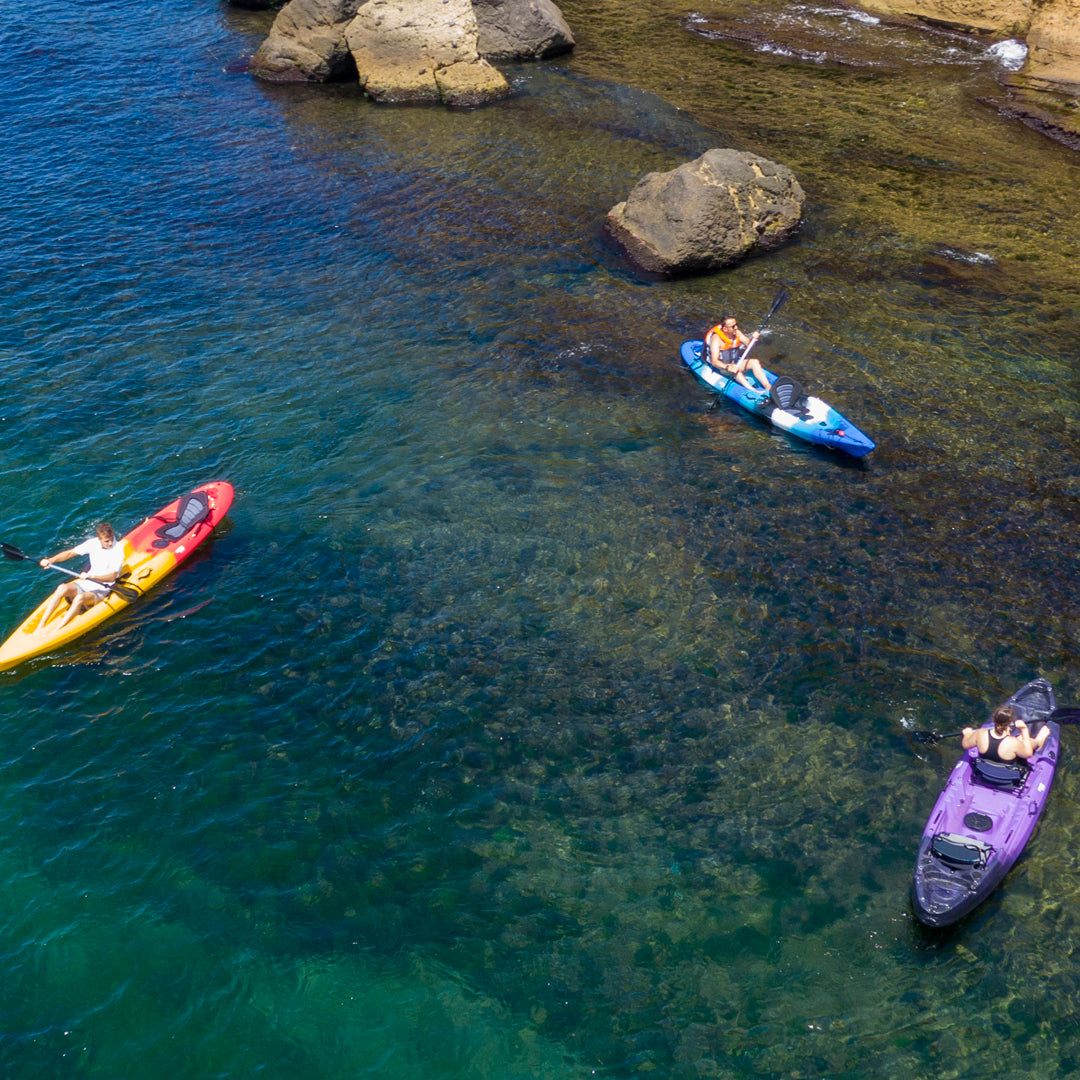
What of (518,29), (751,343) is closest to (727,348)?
(751,343)

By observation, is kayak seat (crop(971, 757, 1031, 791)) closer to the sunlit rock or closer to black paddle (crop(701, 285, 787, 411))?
black paddle (crop(701, 285, 787, 411))

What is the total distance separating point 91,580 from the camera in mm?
14117

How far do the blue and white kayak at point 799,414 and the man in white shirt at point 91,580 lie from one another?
10684 mm

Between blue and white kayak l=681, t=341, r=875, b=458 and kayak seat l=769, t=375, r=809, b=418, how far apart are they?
0.06 feet

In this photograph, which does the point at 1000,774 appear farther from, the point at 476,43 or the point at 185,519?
the point at 476,43

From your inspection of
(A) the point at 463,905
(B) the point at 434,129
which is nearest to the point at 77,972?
(A) the point at 463,905

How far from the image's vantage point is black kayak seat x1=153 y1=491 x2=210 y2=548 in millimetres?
14781

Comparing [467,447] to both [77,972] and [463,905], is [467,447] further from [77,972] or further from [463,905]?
[77,972]

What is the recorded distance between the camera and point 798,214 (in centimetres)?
2128

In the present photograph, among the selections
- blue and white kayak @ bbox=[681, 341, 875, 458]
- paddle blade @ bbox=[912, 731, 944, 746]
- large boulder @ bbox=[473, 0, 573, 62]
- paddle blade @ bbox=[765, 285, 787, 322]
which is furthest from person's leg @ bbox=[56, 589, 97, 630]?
large boulder @ bbox=[473, 0, 573, 62]

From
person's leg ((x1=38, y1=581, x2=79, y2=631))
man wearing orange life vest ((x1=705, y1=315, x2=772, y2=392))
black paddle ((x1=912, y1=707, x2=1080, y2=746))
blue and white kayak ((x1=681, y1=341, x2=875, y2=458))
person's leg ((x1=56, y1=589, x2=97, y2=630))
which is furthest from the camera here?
man wearing orange life vest ((x1=705, y1=315, x2=772, y2=392))

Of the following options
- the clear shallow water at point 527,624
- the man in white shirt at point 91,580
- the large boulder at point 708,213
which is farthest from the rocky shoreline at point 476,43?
the man in white shirt at point 91,580

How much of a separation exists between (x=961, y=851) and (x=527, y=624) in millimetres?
6243

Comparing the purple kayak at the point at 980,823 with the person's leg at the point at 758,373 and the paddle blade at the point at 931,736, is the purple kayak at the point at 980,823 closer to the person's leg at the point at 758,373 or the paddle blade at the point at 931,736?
the paddle blade at the point at 931,736
